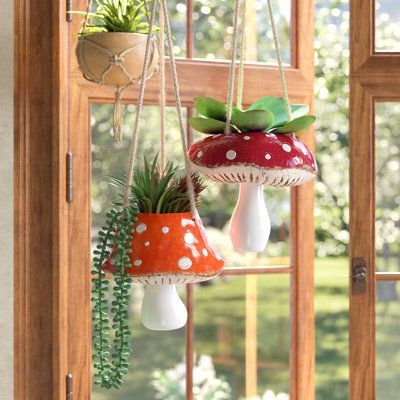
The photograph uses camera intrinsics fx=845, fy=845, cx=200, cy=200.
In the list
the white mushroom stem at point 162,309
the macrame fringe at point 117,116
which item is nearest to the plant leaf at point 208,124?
the macrame fringe at point 117,116

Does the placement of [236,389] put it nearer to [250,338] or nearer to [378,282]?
[250,338]

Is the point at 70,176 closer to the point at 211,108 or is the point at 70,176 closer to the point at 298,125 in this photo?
the point at 211,108

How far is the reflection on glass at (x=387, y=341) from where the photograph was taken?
2.33m

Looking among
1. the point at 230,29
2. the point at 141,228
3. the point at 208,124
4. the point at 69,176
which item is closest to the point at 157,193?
the point at 141,228

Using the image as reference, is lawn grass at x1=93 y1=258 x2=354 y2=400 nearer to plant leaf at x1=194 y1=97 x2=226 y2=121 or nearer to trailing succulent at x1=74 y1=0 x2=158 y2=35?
plant leaf at x1=194 y1=97 x2=226 y2=121

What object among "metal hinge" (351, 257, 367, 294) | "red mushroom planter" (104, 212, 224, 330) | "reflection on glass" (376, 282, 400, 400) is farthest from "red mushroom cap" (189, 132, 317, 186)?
"reflection on glass" (376, 282, 400, 400)

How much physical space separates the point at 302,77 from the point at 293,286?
0.57 meters

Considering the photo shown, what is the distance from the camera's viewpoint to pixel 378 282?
233cm

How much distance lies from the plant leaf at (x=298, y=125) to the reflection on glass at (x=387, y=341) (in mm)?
742

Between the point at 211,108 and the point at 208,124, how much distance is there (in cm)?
4

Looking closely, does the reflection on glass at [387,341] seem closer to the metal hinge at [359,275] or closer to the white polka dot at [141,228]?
the metal hinge at [359,275]

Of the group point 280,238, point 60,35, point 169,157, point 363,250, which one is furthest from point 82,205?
point 363,250

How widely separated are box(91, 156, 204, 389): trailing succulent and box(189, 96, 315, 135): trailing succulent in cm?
12

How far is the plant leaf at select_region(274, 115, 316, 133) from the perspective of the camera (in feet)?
5.71
